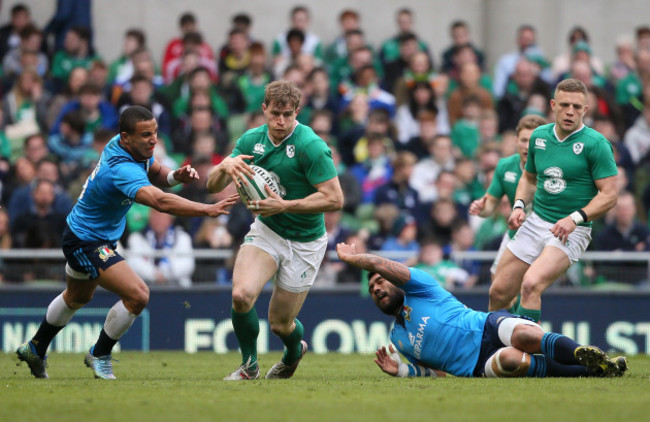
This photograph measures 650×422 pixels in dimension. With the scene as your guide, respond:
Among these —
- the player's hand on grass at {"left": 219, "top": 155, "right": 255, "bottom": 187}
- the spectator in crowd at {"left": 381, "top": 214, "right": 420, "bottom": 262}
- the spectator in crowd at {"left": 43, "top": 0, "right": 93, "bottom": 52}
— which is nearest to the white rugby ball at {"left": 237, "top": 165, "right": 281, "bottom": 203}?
the player's hand on grass at {"left": 219, "top": 155, "right": 255, "bottom": 187}

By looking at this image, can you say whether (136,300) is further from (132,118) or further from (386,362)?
(386,362)

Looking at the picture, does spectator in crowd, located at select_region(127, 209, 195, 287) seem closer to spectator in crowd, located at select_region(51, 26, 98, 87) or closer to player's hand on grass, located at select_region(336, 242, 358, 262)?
spectator in crowd, located at select_region(51, 26, 98, 87)

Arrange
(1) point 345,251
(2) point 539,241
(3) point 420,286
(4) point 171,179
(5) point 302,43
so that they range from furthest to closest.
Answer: (5) point 302,43, (2) point 539,241, (4) point 171,179, (3) point 420,286, (1) point 345,251

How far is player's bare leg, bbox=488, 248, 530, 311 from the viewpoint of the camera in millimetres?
10625

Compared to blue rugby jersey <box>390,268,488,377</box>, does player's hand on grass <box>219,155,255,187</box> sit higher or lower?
higher

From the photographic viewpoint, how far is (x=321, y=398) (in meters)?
7.86

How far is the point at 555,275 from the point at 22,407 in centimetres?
505

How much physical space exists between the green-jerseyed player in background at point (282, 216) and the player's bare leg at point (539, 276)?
6.29 feet

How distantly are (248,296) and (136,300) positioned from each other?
1034mm

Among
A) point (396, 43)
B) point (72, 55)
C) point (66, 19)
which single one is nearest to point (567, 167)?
point (396, 43)

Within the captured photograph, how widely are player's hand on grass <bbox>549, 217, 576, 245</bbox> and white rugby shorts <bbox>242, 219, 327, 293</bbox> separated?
221 cm

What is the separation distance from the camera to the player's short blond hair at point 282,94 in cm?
920

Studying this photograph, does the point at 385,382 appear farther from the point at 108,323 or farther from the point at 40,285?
the point at 40,285

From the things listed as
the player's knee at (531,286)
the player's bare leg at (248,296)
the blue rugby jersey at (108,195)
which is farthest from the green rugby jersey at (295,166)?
the player's knee at (531,286)
